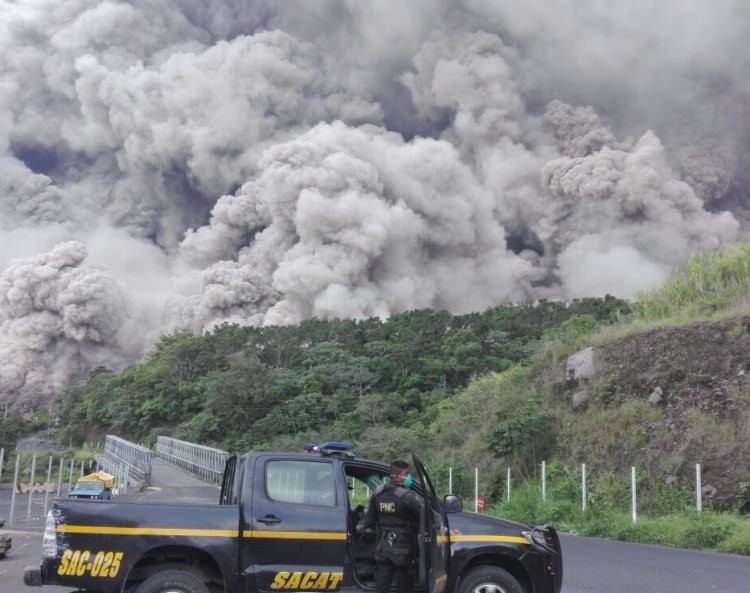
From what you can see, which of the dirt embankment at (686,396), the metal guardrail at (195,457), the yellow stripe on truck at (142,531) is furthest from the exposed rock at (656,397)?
the metal guardrail at (195,457)

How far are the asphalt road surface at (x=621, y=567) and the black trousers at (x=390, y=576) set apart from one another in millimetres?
1584

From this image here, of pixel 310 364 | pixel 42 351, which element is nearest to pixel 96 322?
pixel 42 351

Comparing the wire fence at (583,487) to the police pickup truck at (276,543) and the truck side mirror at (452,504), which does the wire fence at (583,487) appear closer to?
the police pickup truck at (276,543)

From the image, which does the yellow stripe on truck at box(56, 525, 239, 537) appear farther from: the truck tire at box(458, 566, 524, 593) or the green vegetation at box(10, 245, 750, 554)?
the green vegetation at box(10, 245, 750, 554)

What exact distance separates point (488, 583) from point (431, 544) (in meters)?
0.75

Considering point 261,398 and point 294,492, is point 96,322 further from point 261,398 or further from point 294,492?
point 294,492

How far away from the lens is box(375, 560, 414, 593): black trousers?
534 cm

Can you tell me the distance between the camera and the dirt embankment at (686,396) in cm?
1448

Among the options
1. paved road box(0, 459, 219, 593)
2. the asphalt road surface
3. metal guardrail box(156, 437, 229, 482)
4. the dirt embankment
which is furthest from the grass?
metal guardrail box(156, 437, 229, 482)

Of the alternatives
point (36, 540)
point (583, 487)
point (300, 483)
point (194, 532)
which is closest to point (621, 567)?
point (300, 483)

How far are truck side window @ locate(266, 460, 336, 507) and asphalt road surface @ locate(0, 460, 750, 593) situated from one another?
2.28 feet

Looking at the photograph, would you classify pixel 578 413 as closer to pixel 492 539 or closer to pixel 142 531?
pixel 492 539

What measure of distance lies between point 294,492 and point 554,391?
15974 millimetres

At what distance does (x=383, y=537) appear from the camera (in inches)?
214
